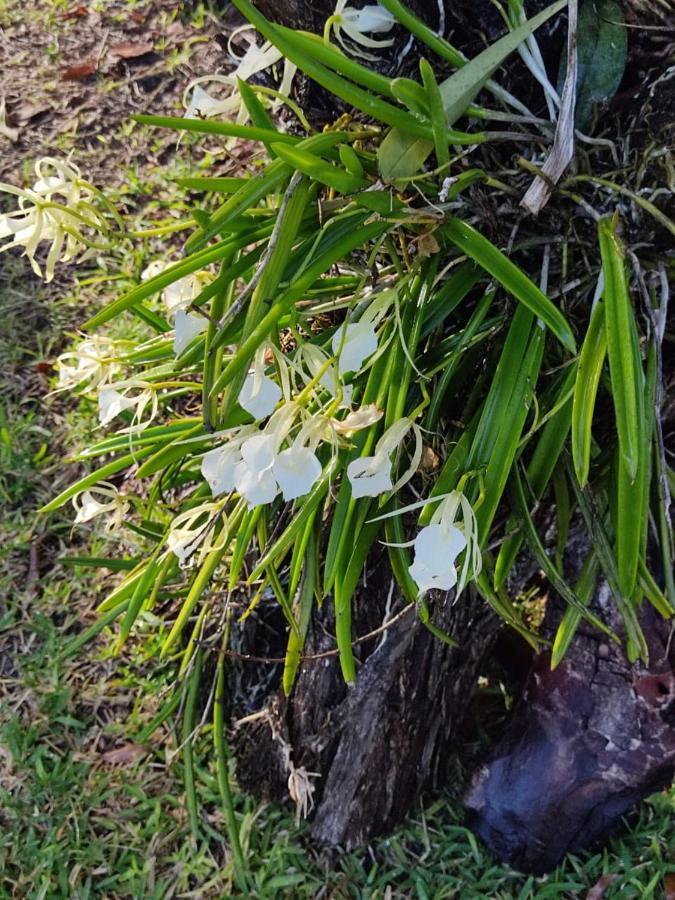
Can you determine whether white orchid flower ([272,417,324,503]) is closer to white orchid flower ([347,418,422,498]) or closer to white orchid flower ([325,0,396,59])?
white orchid flower ([347,418,422,498])

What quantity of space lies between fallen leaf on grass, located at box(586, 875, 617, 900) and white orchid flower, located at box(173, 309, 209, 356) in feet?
4.27

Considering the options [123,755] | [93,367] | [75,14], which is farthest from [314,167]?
[75,14]

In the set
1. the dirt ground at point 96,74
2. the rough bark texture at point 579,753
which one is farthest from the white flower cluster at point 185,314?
the dirt ground at point 96,74

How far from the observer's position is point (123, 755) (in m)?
1.65

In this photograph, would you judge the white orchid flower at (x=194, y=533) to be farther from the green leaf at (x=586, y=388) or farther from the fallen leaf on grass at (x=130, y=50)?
the fallen leaf on grass at (x=130, y=50)

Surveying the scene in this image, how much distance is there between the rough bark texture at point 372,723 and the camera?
1.39 meters

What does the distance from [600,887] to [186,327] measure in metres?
1.33

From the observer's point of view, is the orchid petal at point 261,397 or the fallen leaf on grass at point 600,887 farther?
the fallen leaf on grass at point 600,887

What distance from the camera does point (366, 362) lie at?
104cm

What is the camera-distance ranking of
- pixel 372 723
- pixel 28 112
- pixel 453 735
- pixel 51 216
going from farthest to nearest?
pixel 28 112 < pixel 453 735 < pixel 372 723 < pixel 51 216

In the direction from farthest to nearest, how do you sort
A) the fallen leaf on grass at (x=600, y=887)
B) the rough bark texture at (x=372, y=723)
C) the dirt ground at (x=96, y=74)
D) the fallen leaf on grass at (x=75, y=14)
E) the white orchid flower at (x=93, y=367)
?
the fallen leaf on grass at (x=75, y=14) < the dirt ground at (x=96, y=74) < the fallen leaf on grass at (x=600, y=887) < the rough bark texture at (x=372, y=723) < the white orchid flower at (x=93, y=367)

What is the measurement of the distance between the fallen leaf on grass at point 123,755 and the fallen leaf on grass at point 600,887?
921 millimetres

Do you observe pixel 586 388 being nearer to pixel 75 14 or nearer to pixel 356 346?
pixel 356 346

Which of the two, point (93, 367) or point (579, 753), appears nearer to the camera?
point (93, 367)
